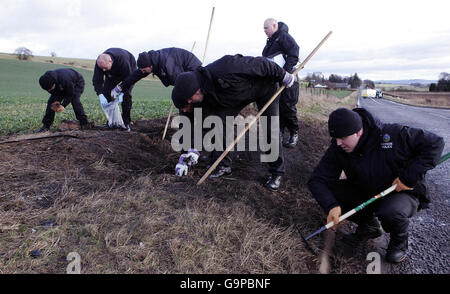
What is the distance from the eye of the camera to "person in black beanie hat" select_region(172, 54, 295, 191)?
143 inches

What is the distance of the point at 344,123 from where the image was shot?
2.80m

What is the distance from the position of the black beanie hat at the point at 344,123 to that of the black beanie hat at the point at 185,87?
5.25 ft

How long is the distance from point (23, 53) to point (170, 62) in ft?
211

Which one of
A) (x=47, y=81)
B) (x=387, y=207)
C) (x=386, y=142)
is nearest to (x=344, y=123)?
(x=386, y=142)

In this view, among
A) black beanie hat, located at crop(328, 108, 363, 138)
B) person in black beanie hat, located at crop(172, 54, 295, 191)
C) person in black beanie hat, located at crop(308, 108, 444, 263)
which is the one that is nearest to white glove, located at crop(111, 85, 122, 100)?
person in black beanie hat, located at crop(172, 54, 295, 191)

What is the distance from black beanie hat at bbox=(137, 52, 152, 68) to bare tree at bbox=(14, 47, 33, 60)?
2448 inches

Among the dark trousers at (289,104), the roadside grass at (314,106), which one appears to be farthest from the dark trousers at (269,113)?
the roadside grass at (314,106)

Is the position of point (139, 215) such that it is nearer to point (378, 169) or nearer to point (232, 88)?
point (232, 88)

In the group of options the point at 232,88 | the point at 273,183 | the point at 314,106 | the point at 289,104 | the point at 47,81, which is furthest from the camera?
the point at 314,106

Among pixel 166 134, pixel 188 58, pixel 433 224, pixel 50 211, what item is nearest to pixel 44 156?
pixel 50 211

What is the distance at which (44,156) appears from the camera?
4492mm

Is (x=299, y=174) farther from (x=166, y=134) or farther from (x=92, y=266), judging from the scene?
(x=92, y=266)
